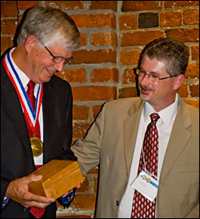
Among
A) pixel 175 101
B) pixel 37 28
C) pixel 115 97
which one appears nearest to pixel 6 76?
pixel 37 28

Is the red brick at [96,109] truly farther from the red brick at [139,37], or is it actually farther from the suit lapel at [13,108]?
the suit lapel at [13,108]

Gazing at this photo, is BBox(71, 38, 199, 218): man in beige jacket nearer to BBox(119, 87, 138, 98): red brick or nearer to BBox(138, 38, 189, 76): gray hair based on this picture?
BBox(138, 38, 189, 76): gray hair

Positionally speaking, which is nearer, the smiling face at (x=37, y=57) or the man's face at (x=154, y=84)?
the smiling face at (x=37, y=57)

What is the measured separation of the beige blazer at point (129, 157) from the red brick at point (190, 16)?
51 centimetres

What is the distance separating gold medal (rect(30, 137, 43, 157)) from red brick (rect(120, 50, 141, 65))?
845 mm

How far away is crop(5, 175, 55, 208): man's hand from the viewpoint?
153cm

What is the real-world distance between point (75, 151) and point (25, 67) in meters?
0.60

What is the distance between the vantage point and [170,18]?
2203 millimetres

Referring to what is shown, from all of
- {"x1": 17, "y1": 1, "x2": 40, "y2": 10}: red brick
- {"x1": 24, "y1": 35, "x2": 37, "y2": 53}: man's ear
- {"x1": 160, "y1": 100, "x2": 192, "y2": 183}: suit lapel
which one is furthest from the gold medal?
{"x1": 17, "y1": 1, "x2": 40, "y2": 10}: red brick

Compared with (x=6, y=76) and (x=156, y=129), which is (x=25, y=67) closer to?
(x=6, y=76)

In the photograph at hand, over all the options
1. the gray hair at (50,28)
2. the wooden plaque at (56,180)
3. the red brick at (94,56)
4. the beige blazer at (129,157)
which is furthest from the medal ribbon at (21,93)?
the red brick at (94,56)

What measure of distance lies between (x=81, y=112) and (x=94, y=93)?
15 centimetres

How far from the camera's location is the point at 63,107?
1.91 meters

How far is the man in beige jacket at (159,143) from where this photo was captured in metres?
1.86
